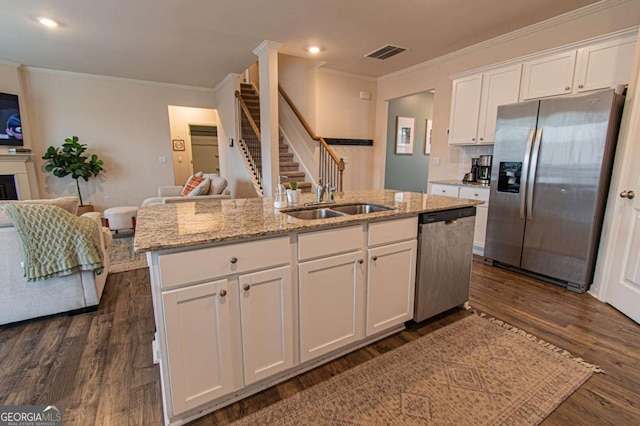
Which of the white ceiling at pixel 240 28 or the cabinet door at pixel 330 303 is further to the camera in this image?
the white ceiling at pixel 240 28

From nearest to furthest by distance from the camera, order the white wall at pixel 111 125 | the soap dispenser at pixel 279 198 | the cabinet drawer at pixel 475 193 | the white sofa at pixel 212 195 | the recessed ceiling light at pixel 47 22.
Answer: the soap dispenser at pixel 279 198 → the recessed ceiling light at pixel 47 22 → the cabinet drawer at pixel 475 193 → the white sofa at pixel 212 195 → the white wall at pixel 111 125

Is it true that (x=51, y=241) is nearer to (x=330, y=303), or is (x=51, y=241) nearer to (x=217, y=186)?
(x=330, y=303)

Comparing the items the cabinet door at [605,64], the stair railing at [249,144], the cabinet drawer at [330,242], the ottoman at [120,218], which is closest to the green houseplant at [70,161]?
the ottoman at [120,218]

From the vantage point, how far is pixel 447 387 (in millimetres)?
1672

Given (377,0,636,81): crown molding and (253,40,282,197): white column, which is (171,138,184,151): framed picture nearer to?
(253,40,282,197): white column

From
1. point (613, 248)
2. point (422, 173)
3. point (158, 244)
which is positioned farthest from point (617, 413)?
point (422, 173)

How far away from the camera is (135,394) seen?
5.32 ft

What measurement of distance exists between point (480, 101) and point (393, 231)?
284cm

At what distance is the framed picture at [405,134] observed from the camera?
6465mm

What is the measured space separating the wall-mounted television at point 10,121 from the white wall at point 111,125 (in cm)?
34

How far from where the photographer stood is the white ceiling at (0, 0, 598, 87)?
9.73ft

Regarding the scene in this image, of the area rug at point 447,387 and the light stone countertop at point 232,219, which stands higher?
the light stone countertop at point 232,219

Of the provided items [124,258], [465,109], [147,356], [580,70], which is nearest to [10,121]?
[124,258]

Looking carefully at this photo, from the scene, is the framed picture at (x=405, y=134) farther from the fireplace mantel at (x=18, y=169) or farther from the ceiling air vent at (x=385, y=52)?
the fireplace mantel at (x=18, y=169)
